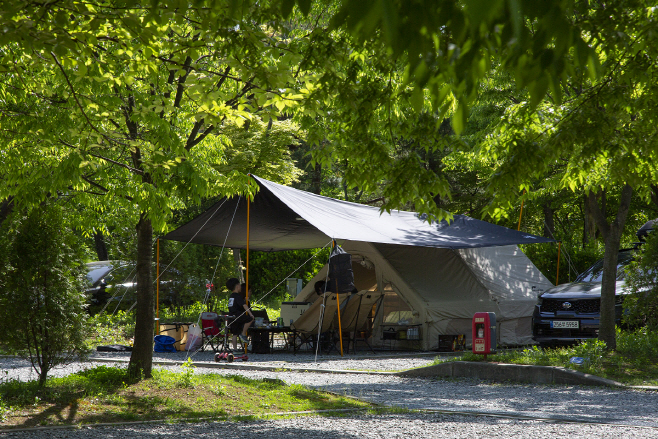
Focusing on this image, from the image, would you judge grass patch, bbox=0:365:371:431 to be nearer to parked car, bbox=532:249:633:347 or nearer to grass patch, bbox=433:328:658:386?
grass patch, bbox=433:328:658:386

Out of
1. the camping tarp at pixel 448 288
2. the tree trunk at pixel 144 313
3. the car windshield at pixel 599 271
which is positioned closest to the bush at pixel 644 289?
the car windshield at pixel 599 271

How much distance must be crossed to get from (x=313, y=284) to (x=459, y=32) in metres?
13.1

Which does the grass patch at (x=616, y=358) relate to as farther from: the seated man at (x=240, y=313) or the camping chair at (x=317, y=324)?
the seated man at (x=240, y=313)

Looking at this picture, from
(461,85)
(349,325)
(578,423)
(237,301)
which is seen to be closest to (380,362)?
(349,325)

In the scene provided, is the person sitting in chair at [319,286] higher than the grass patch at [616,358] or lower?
higher

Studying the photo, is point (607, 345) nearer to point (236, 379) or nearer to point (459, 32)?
point (236, 379)

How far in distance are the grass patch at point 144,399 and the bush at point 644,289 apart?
545cm

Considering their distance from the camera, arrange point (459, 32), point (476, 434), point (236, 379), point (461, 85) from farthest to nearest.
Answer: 1. point (236, 379)
2. point (476, 434)
3. point (461, 85)
4. point (459, 32)

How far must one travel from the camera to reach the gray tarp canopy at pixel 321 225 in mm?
11281

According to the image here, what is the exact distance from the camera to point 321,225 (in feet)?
34.7

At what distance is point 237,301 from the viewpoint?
1140 cm

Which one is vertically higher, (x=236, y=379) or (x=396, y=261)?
(x=396, y=261)

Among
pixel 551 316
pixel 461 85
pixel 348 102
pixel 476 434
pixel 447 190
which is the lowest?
pixel 476 434

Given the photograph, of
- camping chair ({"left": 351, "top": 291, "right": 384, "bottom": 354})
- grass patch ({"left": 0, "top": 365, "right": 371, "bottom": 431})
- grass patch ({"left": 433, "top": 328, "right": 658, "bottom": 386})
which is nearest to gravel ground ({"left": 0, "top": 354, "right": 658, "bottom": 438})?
grass patch ({"left": 0, "top": 365, "right": 371, "bottom": 431})
